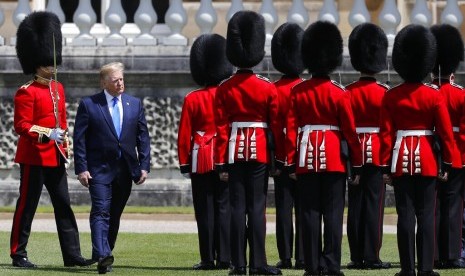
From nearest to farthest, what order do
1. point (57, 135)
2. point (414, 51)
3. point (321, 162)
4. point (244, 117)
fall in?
1. point (321, 162)
2. point (244, 117)
3. point (414, 51)
4. point (57, 135)

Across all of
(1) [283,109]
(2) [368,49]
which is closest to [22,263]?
(1) [283,109]

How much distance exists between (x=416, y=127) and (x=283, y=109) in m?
1.32

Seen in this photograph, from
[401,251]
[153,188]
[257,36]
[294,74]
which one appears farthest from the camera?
[153,188]

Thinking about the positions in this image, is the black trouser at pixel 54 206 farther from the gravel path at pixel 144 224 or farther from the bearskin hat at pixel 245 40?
the gravel path at pixel 144 224

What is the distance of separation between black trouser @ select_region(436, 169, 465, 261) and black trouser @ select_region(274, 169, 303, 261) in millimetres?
1019

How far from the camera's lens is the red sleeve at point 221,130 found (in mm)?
12922

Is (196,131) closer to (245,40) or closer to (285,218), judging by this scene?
(285,218)

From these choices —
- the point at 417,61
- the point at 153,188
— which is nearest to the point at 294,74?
the point at 417,61

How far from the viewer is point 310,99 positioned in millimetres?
12672

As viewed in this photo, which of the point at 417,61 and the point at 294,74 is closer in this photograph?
the point at 417,61

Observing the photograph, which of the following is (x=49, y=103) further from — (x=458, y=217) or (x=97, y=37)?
(x=97, y=37)

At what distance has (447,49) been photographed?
1433 centimetres

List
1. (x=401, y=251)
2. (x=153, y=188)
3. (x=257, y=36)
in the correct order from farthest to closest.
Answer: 1. (x=153, y=188)
2. (x=257, y=36)
3. (x=401, y=251)

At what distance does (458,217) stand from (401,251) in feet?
4.73
